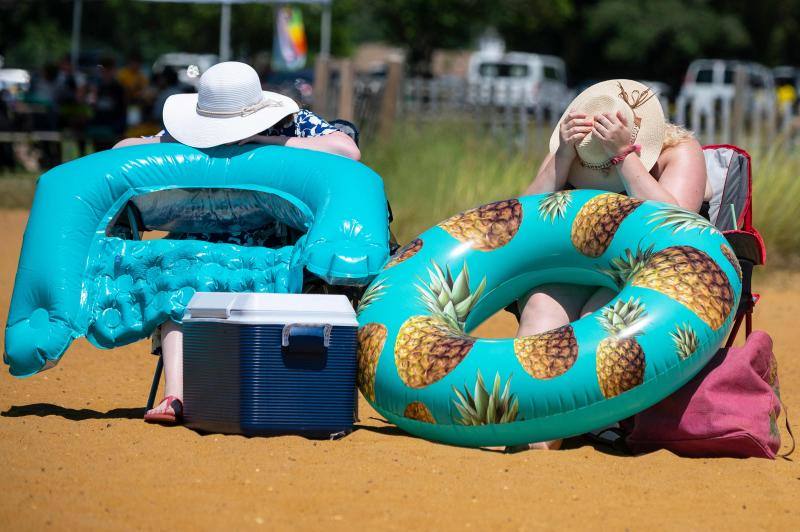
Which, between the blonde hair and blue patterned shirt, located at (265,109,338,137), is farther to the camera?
blue patterned shirt, located at (265,109,338,137)

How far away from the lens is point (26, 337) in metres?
4.36

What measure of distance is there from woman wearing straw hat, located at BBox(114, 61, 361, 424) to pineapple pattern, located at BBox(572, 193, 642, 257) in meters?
1.04

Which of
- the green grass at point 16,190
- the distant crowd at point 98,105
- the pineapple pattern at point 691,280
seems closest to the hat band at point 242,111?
the pineapple pattern at point 691,280

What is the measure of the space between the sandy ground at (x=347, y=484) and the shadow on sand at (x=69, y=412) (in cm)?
4

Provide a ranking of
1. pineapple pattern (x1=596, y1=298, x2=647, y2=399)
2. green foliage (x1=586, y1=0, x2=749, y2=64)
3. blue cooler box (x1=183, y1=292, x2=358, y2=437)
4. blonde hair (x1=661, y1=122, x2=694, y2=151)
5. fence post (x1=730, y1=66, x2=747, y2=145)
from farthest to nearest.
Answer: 1. green foliage (x1=586, y1=0, x2=749, y2=64)
2. fence post (x1=730, y1=66, x2=747, y2=145)
3. blonde hair (x1=661, y1=122, x2=694, y2=151)
4. blue cooler box (x1=183, y1=292, x2=358, y2=437)
5. pineapple pattern (x1=596, y1=298, x2=647, y2=399)

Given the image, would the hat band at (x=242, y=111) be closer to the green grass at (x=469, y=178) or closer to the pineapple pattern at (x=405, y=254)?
the pineapple pattern at (x=405, y=254)

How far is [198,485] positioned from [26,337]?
123 cm

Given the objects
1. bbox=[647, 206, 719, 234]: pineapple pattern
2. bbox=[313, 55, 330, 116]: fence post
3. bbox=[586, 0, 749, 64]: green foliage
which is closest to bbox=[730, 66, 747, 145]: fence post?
bbox=[313, 55, 330, 116]: fence post

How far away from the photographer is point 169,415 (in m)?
4.25

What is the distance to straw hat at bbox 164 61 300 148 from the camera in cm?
467

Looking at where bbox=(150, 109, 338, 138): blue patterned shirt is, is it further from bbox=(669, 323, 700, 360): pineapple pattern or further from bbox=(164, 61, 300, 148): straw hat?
bbox=(669, 323, 700, 360): pineapple pattern

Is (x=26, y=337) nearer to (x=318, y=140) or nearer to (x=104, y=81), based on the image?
(x=318, y=140)

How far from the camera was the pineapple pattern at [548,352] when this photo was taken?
3781 millimetres

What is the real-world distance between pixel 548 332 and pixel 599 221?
1.86 feet
